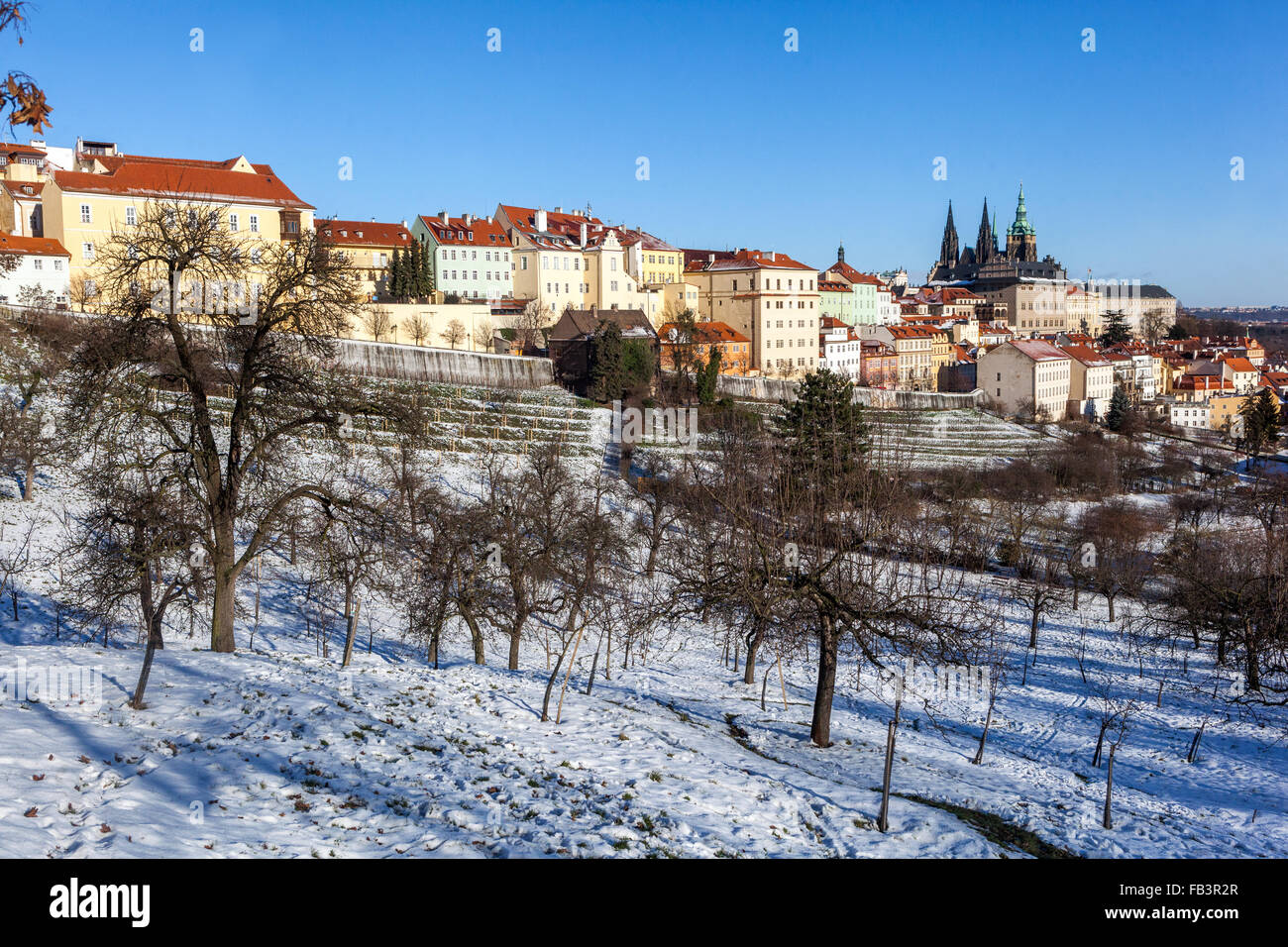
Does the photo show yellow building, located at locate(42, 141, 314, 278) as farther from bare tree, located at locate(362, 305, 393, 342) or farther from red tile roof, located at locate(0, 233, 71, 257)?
bare tree, located at locate(362, 305, 393, 342)

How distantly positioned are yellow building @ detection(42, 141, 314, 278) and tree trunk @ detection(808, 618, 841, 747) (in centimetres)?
4138

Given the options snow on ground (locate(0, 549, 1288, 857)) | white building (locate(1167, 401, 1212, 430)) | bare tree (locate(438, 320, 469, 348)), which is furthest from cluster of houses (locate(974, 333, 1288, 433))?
snow on ground (locate(0, 549, 1288, 857))

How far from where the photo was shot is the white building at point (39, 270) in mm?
45438

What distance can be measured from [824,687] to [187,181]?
51963 mm

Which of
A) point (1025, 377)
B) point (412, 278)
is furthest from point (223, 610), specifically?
point (1025, 377)

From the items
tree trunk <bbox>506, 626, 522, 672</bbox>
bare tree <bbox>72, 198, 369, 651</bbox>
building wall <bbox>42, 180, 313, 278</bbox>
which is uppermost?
building wall <bbox>42, 180, 313, 278</bbox>

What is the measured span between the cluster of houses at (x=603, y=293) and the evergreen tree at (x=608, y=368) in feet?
23.0

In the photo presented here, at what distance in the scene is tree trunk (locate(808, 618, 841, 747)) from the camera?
13570 mm

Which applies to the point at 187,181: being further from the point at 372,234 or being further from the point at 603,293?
the point at 603,293

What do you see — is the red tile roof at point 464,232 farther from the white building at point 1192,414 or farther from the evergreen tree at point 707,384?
the white building at point 1192,414

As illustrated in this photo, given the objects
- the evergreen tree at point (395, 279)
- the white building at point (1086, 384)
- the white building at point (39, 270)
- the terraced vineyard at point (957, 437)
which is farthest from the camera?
the white building at point (1086, 384)

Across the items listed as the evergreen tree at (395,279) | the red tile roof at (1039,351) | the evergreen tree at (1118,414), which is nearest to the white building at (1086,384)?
the red tile roof at (1039,351)

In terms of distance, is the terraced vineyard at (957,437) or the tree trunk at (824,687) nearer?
the tree trunk at (824,687)

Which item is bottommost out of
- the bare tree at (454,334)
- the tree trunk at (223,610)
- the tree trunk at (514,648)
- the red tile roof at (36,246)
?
the tree trunk at (514,648)
